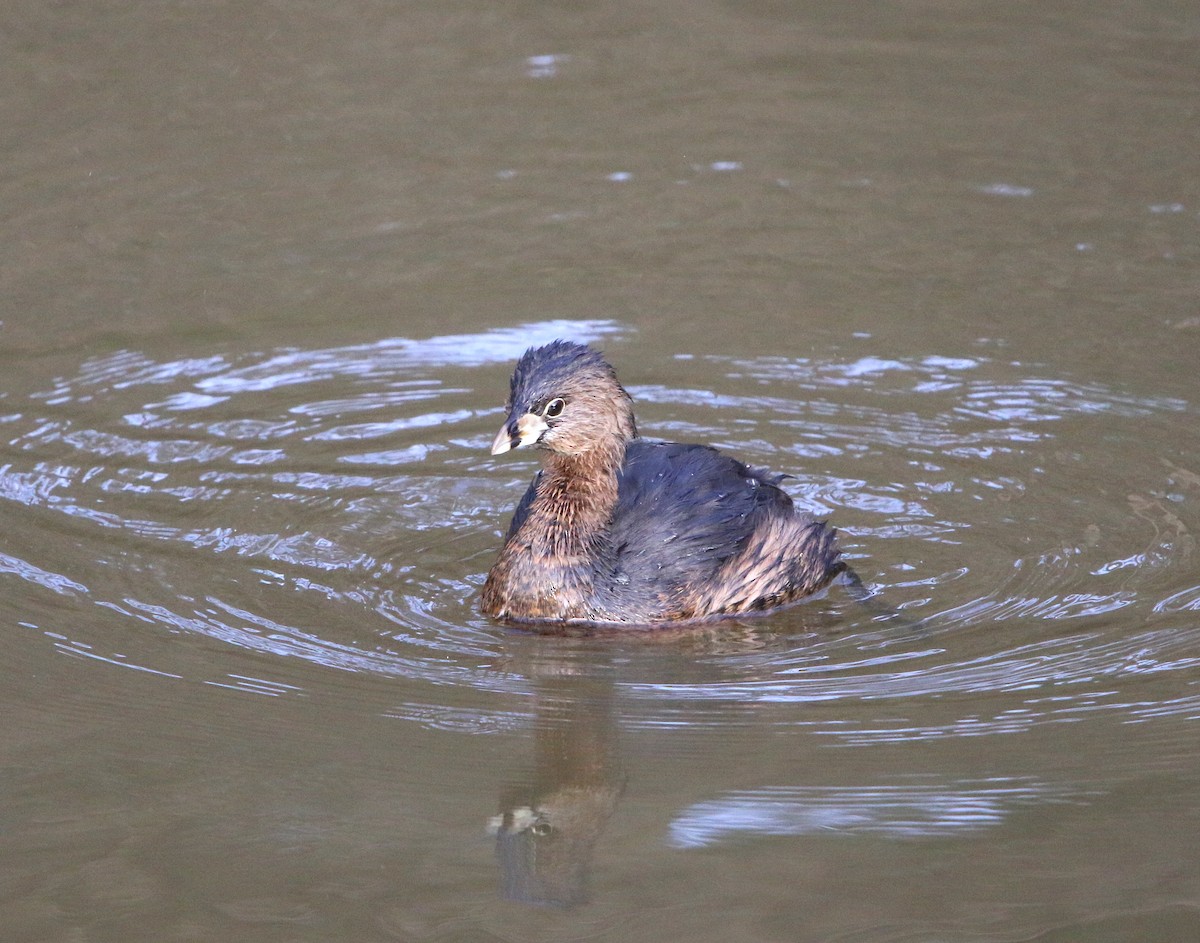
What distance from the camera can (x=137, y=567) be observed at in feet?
22.5

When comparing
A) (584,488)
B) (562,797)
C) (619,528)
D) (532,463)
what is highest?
(584,488)

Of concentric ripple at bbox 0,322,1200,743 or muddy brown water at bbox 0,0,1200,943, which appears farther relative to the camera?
A: concentric ripple at bbox 0,322,1200,743

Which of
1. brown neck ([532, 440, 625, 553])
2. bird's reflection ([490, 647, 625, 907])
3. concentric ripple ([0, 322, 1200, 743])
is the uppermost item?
brown neck ([532, 440, 625, 553])

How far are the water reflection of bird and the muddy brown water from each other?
Answer: 7.0 inches

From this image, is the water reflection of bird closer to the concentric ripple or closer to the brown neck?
the brown neck

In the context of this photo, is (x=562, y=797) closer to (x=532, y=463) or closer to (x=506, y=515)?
(x=506, y=515)

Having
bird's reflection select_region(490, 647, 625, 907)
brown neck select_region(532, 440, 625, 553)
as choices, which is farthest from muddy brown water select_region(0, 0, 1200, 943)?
brown neck select_region(532, 440, 625, 553)

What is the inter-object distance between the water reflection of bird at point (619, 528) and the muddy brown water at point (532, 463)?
0.18 metres

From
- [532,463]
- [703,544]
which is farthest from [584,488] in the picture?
[532,463]

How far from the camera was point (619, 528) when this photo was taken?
6945 millimetres

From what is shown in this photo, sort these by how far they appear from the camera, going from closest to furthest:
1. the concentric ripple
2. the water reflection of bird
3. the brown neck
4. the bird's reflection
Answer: the bird's reflection → the concentric ripple → the water reflection of bird → the brown neck

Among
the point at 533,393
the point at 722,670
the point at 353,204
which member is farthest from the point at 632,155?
the point at 722,670

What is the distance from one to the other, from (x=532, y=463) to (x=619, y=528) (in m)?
1.53

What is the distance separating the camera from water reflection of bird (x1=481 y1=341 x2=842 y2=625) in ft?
22.0
